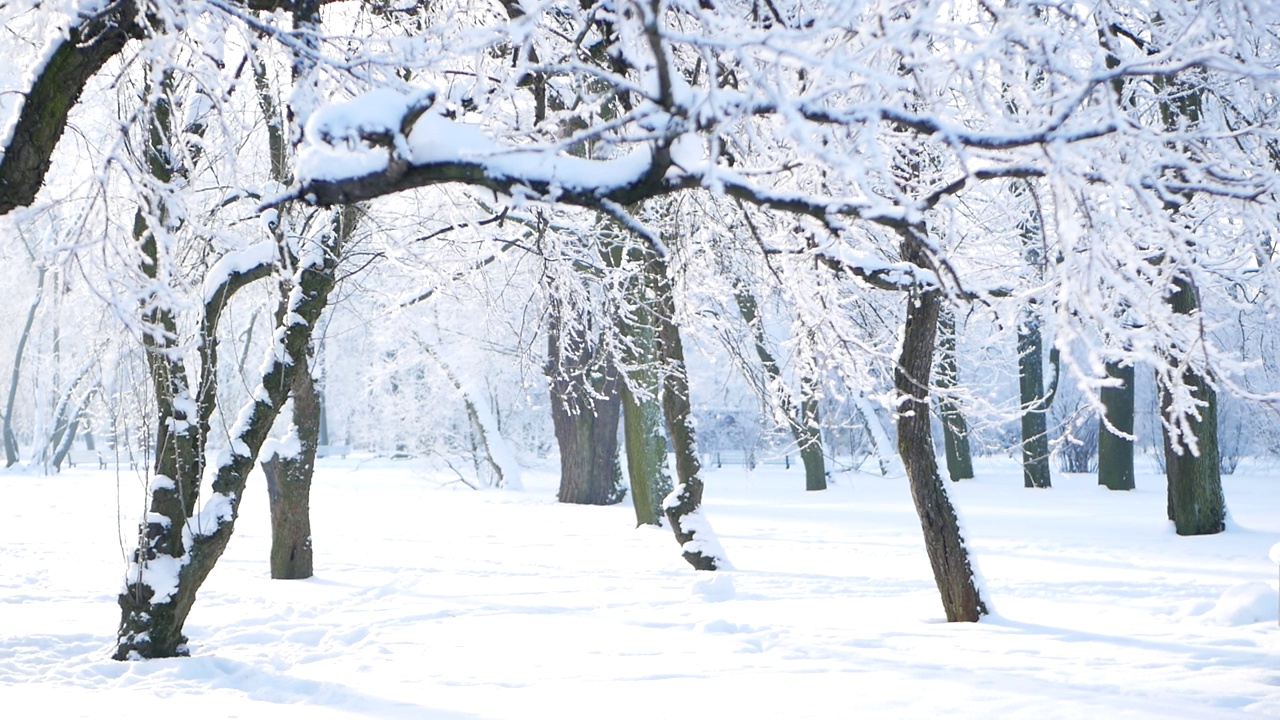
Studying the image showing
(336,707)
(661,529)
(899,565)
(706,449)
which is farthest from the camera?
(706,449)

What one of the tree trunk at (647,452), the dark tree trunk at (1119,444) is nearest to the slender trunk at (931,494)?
the tree trunk at (647,452)

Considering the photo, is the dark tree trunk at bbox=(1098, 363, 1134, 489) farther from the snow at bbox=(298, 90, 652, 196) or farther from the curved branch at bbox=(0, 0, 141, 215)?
the curved branch at bbox=(0, 0, 141, 215)

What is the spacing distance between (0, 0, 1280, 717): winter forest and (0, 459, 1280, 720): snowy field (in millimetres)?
56

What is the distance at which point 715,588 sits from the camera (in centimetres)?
834

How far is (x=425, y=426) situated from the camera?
2950 centimetres

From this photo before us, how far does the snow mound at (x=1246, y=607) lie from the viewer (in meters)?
6.50

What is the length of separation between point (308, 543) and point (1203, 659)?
299 inches

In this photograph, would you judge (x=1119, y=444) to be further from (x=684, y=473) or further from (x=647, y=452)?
(x=684, y=473)

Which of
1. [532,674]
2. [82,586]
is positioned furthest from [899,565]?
[82,586]

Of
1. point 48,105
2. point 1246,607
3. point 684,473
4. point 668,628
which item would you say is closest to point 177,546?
point 668,628

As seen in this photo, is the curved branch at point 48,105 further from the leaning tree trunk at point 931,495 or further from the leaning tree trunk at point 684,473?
the leaning tree trunk at point 684,473

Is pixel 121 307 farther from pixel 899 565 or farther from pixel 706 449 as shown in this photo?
pixel 706 449

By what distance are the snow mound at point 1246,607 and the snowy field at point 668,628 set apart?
16 mm

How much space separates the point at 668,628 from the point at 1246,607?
3577 mm
